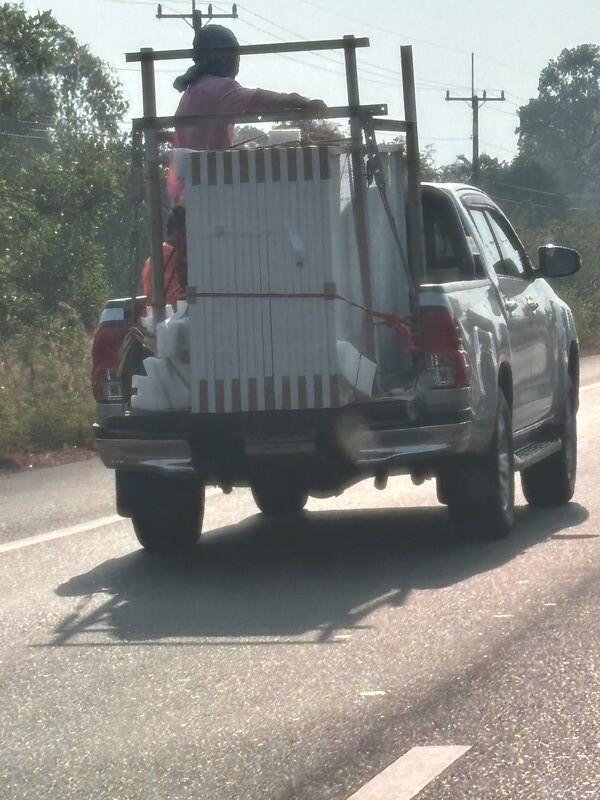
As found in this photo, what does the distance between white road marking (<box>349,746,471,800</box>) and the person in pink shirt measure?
4348mm

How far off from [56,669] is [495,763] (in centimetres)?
A: 215

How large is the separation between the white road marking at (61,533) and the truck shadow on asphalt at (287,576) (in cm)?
77

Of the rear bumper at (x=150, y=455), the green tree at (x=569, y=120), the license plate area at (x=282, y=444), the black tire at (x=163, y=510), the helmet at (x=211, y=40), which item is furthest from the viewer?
the green tree at (x=569, y=120)

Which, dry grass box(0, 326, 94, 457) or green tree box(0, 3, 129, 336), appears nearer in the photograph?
dry grass box(0, 326, 94, 457)

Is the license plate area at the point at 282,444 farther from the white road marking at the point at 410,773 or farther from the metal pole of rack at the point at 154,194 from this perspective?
the white road marking at the point at 410,773

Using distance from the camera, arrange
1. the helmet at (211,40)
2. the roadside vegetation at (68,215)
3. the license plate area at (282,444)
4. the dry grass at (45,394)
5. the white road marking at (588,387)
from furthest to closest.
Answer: the white road marking at (588,387) < the roadside vegetation at (68,215) < the dry grass at (45,394) < the helmet at (211,40) < the license plate area at (282,444)

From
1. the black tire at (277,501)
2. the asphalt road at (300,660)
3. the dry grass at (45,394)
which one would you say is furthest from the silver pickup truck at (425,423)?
the dry grass at (45,394)

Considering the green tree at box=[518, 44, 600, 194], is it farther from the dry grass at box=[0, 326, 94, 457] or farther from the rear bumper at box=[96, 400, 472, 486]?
the rear bumper at box=[96, 400, 472, 486]

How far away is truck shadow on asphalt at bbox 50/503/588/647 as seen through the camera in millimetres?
7379

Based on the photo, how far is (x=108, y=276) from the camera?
74.8 meters

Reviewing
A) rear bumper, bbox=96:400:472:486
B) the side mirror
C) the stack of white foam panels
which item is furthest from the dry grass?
the stack of white foam panels

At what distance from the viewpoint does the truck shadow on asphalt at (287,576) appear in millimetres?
7379

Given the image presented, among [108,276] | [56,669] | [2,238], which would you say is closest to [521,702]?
[56,669]

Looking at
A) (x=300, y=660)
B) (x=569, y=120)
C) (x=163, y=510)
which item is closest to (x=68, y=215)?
(x=163, y=510)
